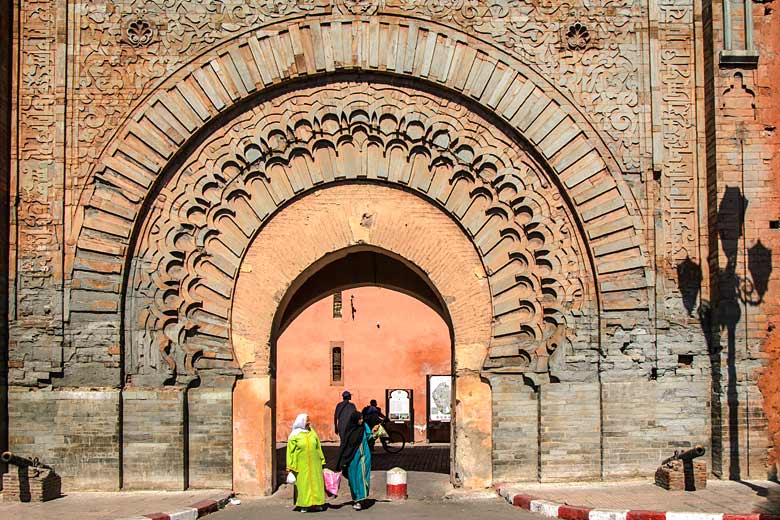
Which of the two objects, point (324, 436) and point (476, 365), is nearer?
point (476, 365)

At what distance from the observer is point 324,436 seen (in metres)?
24.7

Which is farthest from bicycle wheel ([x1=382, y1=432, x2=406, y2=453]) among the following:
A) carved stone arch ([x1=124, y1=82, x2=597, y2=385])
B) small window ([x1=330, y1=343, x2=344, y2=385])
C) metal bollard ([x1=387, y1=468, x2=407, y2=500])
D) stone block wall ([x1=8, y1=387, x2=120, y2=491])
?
stone block wall ([x1=8, y1=387, x2=120, y2=491])

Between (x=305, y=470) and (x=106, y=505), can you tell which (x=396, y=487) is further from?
(x=106, y=505)

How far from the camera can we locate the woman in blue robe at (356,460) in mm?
11148

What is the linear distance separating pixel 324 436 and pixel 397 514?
46.7ft

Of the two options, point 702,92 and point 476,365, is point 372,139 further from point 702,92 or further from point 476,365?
point 702,92

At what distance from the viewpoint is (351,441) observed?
11.3 m

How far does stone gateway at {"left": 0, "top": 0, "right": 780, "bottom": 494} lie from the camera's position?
38.5ft

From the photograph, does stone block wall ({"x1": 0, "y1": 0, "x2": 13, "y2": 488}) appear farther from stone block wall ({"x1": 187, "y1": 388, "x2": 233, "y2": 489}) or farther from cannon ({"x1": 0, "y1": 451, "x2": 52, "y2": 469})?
stone block wall ({"x1": 187, "y1": 388, "x2": 233, "y2": 489})

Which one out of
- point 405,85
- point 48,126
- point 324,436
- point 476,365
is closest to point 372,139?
point 405,85

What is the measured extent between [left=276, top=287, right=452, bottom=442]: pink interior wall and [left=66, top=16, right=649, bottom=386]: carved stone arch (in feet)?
43.2

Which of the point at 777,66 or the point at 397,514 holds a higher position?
the point at 777,66

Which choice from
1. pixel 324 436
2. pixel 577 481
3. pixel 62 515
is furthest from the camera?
pixel 324 436

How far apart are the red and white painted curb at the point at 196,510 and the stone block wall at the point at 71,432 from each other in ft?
3.95
